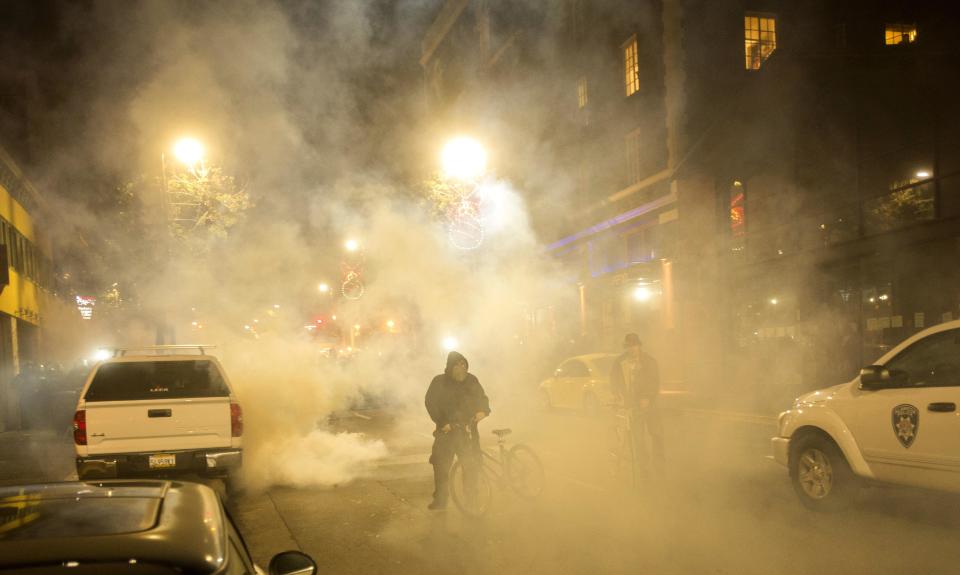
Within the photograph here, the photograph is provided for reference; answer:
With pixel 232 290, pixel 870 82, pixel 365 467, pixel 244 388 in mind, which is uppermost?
pixel 870 82

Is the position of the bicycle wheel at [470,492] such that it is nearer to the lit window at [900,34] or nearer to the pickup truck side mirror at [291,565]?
the pickup truck side mirror at [291,565]

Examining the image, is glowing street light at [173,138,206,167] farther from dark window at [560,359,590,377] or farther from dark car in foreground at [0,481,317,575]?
dark car in foreground at [0,481,317,575]

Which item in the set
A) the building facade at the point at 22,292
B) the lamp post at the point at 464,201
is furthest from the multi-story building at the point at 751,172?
the building facade at the point at 22,292

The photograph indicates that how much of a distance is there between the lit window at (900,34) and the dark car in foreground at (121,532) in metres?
19.0

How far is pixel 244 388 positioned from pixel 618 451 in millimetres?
5412

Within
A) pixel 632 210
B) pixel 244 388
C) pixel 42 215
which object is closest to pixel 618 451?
pixel 244 388

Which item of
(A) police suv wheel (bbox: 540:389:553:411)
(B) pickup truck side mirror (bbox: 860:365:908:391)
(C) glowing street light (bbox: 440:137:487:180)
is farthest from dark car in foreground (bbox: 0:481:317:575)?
(A) police suv wheel (bbox: 540:389:553:411)

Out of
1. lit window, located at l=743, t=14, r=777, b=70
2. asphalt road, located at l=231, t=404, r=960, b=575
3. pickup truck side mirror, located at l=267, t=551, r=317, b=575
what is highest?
lit window, located at l=743, t=14, r=777, b=70

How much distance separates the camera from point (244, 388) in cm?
1112

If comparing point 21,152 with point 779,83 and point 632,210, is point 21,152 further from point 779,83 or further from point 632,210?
point 779,83

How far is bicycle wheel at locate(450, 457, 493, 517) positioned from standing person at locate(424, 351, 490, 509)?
0.13 ft

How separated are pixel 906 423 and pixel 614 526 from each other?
2460mm

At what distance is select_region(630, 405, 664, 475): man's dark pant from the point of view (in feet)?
27.8

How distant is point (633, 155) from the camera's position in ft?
84.8
